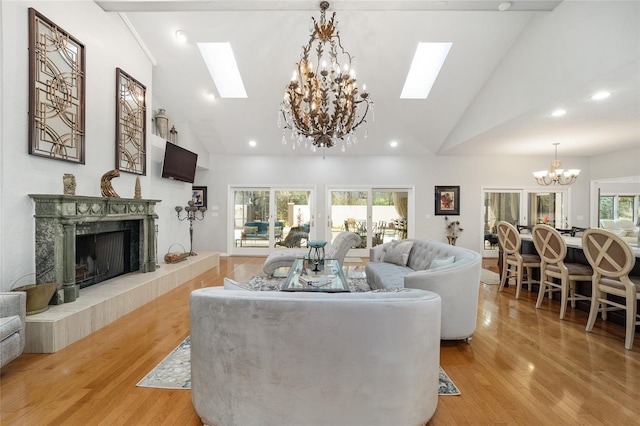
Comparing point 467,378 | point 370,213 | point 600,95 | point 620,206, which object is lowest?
point 467,378

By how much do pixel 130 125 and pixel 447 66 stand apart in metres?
5.18

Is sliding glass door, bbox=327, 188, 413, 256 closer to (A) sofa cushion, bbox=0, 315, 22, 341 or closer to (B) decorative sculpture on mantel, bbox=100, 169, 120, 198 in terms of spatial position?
(B) decorative sculpture on mantel, bbox=100, 169, 120, 198

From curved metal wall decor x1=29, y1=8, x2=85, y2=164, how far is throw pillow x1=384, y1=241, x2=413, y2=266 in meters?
4.17

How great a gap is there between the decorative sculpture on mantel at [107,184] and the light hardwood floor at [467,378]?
5.17ft

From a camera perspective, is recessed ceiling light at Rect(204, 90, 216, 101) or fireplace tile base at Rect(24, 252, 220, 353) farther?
recessed ceiling light at Rect(204, 90, 216, 101)

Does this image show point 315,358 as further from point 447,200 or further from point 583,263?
point 447,200

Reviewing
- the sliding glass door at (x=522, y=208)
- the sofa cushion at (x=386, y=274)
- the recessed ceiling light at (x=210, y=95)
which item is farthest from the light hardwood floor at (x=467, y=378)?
the sliding glass door at (x=522, y=208)

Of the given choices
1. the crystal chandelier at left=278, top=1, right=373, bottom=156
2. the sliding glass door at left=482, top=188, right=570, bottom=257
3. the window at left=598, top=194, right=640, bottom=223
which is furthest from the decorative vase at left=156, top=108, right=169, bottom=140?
the window at left=598, top=194, right=640, bottom=223

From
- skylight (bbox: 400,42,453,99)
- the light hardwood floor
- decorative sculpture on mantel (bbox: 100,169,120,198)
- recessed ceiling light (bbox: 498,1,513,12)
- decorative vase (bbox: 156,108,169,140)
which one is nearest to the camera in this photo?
the light hardwood floor

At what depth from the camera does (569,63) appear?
3.20 m

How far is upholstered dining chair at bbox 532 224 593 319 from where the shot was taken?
328cm

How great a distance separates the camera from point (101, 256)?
3.68 m

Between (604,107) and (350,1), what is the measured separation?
363 cm

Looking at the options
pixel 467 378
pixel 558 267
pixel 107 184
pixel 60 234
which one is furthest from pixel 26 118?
pixel 558 267
